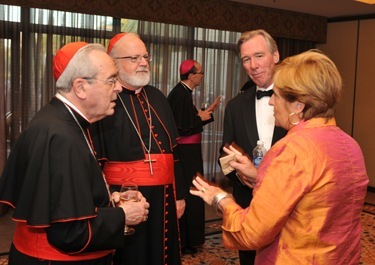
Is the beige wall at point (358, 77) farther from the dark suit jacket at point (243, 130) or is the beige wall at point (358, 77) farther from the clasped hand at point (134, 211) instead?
the clasped hand at point (134, 211)

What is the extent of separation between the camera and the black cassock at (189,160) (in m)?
4.99

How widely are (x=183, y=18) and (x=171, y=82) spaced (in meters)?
0.98

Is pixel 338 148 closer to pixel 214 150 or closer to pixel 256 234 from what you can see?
pixel 256 234

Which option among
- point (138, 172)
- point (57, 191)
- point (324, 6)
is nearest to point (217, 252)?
point (138, 172)

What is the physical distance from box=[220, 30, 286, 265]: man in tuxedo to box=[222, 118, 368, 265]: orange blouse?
1.07m

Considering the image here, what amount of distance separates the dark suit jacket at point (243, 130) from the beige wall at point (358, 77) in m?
5.83

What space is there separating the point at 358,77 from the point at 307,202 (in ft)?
23.8

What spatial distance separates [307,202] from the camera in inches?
66.7

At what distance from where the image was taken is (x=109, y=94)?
207cm

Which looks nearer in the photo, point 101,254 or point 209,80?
point 101,254

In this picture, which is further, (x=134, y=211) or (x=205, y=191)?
(x=134, y=211)

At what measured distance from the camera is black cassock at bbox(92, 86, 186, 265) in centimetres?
290

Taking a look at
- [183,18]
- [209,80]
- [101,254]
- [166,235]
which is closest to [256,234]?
[101,254]

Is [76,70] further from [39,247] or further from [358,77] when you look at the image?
[358,77]
